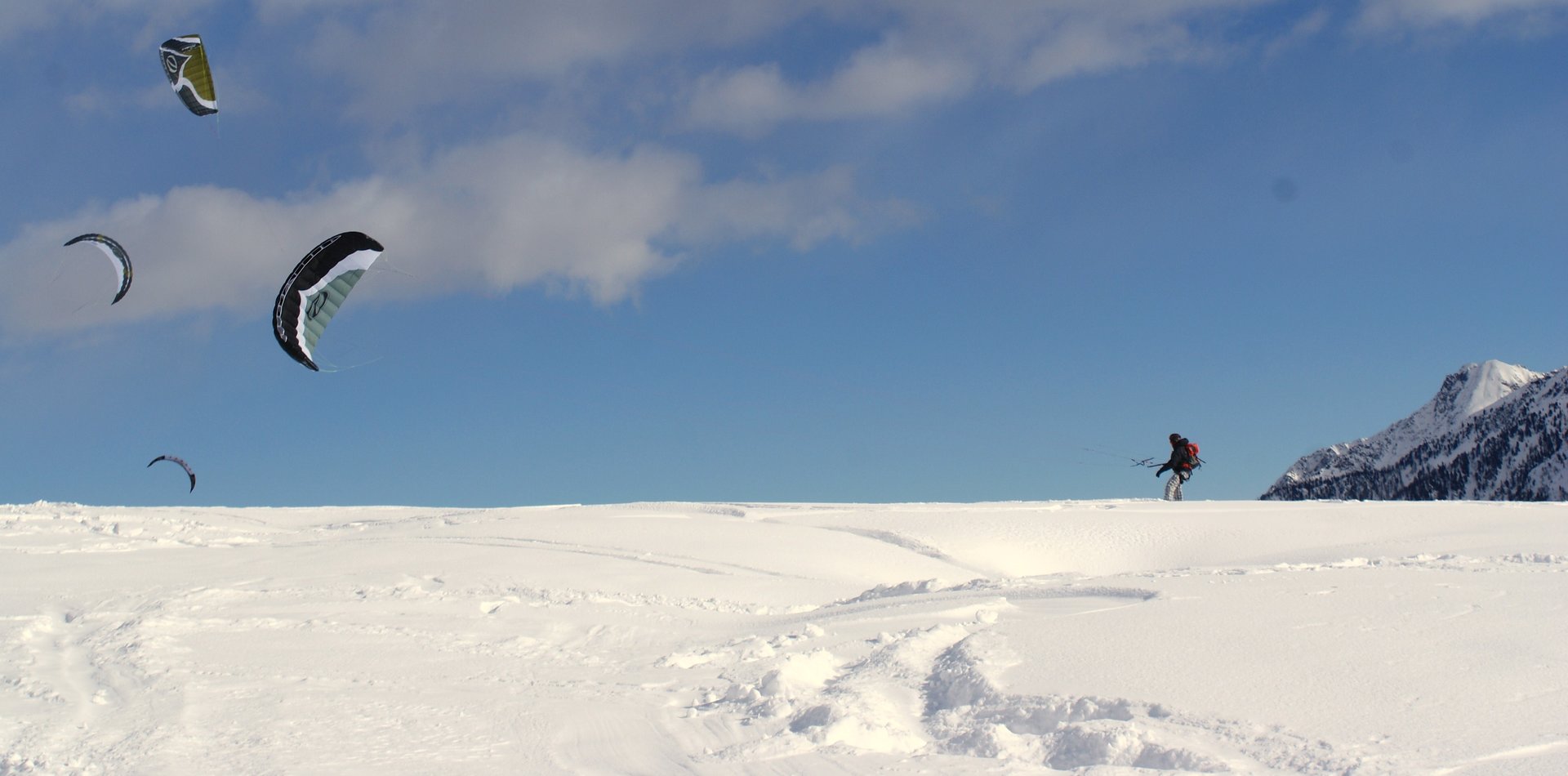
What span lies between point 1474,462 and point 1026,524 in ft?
489

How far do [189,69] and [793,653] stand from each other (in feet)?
51.5

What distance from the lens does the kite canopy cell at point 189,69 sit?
17.8 meters

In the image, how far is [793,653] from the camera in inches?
321

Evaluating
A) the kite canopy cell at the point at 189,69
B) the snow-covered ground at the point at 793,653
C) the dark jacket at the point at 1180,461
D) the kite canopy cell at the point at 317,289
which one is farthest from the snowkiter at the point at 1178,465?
the kite canopy cell at the point at 189,69

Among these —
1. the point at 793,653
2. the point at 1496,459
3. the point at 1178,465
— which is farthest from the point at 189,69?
the point at 1496,459

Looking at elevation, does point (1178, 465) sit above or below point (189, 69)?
below

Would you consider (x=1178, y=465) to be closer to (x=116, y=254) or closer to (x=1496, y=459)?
(x=116, y=254)

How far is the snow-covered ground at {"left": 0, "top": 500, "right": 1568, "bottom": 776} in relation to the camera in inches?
230

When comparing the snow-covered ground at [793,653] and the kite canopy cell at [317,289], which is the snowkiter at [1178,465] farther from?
the kite canopy cell at [317,289]

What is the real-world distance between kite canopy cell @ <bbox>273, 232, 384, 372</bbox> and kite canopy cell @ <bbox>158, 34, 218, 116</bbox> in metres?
4.31

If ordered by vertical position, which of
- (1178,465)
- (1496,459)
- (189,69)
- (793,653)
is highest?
(1496,459)

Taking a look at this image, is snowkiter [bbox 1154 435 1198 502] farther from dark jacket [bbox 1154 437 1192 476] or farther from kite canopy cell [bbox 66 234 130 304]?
kite canopy cell [bbox 66 234 130 304]

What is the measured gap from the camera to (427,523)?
53.6 feet

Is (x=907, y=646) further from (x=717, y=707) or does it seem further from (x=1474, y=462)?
(x=1474, y=462)
